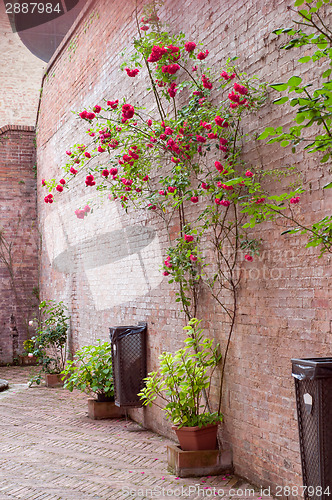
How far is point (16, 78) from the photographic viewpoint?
14188mm

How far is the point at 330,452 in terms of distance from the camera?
8.81 feet

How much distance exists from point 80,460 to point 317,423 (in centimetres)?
276

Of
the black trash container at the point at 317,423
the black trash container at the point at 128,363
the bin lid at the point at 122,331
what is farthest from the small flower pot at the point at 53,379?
the black trash container at the point at 317,423

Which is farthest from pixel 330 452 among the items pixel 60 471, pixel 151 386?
pixel 60 471

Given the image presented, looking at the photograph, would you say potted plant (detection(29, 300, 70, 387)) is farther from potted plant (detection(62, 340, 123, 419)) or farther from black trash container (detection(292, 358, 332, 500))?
black trash container (detection(292, 358, 332, 500))

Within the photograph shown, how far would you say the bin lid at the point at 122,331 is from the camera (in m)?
5.86

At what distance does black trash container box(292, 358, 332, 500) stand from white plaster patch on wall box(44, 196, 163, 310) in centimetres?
303

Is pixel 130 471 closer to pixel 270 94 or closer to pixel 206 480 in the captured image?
pixel 206 480

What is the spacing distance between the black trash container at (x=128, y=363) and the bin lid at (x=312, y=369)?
3.22 meters

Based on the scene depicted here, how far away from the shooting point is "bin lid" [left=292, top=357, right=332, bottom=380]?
2.68 metres

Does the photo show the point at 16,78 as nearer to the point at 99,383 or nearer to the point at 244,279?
the point at 99,383

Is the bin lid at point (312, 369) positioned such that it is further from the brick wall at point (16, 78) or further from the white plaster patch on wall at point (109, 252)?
the brick wall at point (16, 78)

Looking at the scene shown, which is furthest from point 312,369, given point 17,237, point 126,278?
point 17,237

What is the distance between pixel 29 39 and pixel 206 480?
43.5 feet
